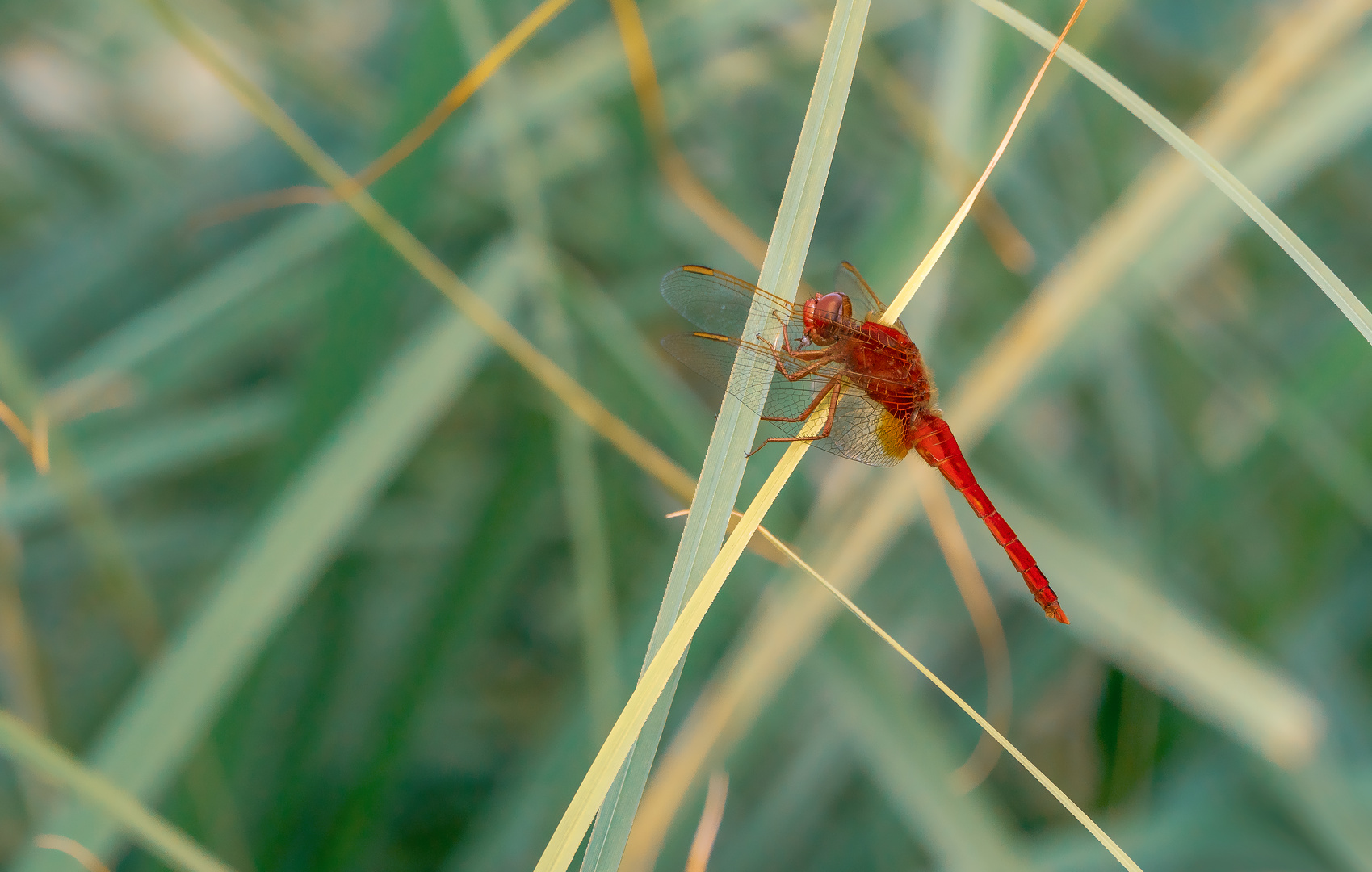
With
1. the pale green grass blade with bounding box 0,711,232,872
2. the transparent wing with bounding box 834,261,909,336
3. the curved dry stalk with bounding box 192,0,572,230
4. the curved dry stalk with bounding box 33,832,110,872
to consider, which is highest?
the transparent wing with bounding box 834,261,909,336

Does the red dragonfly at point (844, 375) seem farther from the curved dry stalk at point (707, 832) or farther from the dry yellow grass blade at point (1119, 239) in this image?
the curved dry stalk at point (707, 832)

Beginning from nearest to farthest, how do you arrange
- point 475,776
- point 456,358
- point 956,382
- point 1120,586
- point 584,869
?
point 584,869 → point 456,358 → point 1120,586 → point 475,776 → point 956,382

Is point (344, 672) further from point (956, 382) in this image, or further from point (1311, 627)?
point (1311, 627)

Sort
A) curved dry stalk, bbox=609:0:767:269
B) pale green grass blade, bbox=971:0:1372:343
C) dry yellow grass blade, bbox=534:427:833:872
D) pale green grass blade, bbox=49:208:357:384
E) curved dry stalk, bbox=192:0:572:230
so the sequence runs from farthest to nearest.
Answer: pale green grass blade, bbox=49:208:357:384
curved dry stalk, bbox=609:0:767:269
curved dry stalk, bbox=192:0:572:230
pale green grass blade, bbox=971:0:1372:343
dry yellow grass blade, bbox=534:427:833:872

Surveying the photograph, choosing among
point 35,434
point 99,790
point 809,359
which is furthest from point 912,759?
point 35,434

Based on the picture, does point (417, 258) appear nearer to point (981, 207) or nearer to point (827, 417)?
point (827, 417)

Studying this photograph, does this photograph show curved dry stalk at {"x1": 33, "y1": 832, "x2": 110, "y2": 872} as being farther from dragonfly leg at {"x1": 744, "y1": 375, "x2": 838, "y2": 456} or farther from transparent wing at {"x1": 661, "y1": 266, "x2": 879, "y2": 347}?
transparent wing at {"x1": 661, "y1": 266, "x2": 879, "y2": 347}

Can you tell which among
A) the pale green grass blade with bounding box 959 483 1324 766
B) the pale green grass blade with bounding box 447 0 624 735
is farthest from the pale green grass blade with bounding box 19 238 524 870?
the pale green grass blade with bounding box 959 483 1324 766

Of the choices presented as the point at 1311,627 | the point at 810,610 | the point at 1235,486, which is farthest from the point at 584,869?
the point at 1311,627
